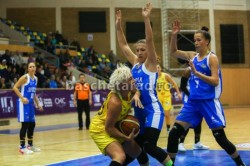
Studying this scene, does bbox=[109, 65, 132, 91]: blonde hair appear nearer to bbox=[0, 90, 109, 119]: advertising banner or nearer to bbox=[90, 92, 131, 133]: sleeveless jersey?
bbox=[90, 92, 131, 133]: sleeveless jersey

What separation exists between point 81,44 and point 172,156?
954 inches

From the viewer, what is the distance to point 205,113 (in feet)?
20.0

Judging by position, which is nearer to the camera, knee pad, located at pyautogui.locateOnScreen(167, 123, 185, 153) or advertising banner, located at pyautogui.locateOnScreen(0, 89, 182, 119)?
knee pad, located at pyautogui.locateOnScreen(167, 123, 185, 153)

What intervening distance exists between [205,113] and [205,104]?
0.13m

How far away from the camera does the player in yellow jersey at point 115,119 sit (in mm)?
4762

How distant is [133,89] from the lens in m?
5.02

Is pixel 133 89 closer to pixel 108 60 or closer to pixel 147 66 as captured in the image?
pixel 147 66

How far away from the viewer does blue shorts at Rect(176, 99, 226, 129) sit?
6051mm

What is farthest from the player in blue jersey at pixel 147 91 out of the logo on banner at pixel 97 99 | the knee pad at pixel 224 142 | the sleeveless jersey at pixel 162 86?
the logo on banner at pixel 97 99

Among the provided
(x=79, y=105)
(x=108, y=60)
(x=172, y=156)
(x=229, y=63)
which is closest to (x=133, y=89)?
(x=172, y=156)

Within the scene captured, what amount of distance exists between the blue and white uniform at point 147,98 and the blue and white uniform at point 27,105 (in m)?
4.21

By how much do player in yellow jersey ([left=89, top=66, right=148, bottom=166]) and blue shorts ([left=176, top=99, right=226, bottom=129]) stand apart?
1409 mm

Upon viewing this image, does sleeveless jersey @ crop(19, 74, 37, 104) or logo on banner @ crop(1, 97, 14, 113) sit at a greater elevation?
sleeveless jersey @ crop(19, 74, 37, 104)

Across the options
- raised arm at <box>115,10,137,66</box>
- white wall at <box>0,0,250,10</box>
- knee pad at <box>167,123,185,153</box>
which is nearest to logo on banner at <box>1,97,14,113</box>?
raised arm at <box>115,10,137,66</box>
